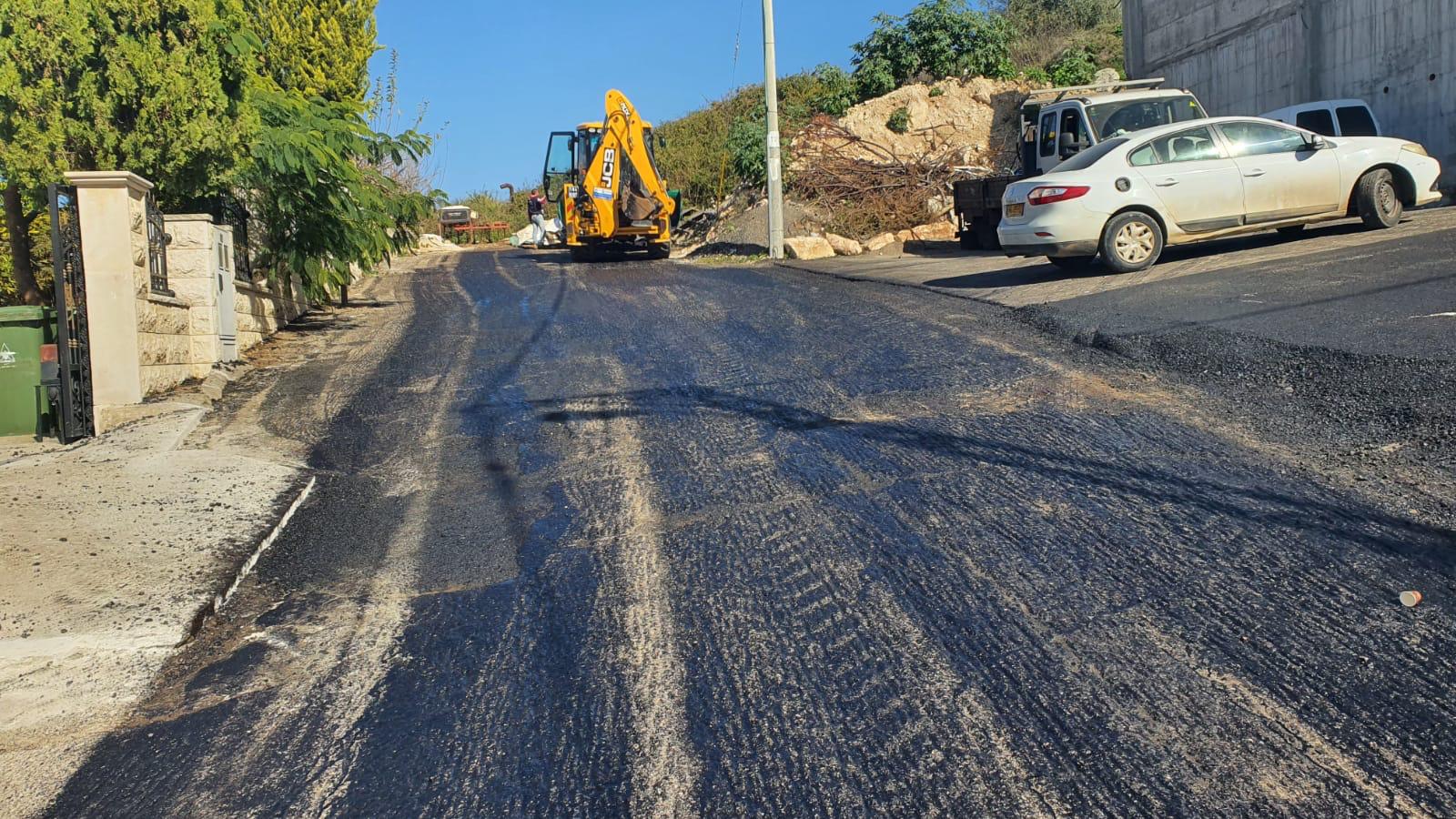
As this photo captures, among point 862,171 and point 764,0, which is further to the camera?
point 862,171

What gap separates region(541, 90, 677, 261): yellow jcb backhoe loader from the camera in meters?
24.6

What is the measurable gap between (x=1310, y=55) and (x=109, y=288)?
73.3ft

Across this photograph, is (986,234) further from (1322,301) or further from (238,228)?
(238,228)

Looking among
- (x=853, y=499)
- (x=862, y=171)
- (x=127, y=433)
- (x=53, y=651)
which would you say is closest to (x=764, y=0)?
(x=862, y=171)

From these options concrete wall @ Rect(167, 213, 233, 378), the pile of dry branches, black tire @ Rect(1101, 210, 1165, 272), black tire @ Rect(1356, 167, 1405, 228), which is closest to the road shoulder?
concrete wall @ Rect(167, 213, 233, 378)

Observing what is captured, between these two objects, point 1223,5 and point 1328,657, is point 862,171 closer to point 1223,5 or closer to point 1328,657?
point 1223,5

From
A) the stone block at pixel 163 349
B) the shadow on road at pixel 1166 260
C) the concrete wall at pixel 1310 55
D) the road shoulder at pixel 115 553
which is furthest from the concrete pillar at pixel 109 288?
the concrete wall at pixel 1310 55

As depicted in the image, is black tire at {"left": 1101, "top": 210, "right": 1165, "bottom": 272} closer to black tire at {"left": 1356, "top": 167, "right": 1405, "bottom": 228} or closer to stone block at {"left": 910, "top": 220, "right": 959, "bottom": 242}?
black tire at {"left": 1356, "top": 167, "right": 1405, "bottom": 228}

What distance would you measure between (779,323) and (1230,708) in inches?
326

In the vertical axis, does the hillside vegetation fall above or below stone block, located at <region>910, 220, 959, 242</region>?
above

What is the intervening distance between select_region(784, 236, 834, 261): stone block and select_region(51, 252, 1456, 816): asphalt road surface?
16164 mm

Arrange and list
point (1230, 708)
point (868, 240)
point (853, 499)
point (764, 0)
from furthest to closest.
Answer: point (868, 240)
point (764, 0)
point (853, 499)
point (1230, 708)

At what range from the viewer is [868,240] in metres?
25.2

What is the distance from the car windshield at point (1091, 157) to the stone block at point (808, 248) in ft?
33.3
